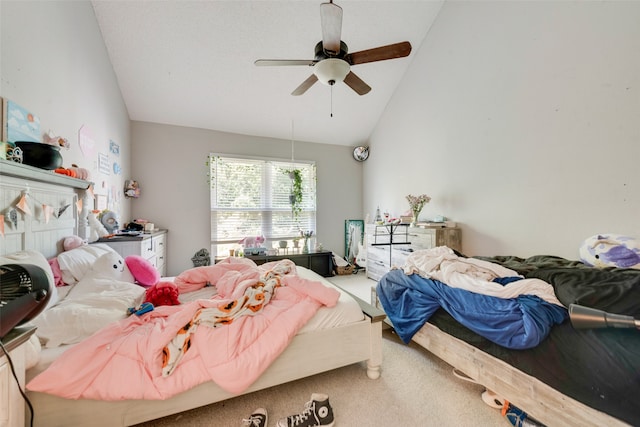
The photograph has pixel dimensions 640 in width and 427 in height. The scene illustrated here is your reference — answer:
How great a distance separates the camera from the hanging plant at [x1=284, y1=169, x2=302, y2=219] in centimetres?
451

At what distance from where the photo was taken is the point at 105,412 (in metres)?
1.08

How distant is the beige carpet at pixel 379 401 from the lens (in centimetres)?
128

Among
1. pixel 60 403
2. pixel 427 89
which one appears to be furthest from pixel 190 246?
pixel 427 89

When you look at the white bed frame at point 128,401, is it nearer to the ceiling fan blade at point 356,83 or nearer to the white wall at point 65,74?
the white wall at point 65,74

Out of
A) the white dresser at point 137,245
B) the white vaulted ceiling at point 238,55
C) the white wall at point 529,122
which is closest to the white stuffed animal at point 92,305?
the white dresser at point 137,245

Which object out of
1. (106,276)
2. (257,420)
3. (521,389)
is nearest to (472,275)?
(521,389)

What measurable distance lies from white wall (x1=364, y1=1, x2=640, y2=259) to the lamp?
208 cm

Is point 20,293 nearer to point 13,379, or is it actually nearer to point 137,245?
point 13,379

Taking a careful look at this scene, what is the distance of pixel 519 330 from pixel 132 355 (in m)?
A: 1.89

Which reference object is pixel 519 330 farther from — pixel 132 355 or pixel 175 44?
pixel 175 44

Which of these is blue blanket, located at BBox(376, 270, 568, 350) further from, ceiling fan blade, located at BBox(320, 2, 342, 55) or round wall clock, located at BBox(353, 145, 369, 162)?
round wall clock, located at BBox(353, 145, 369, 162)

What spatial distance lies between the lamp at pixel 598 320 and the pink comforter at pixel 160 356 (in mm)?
1150

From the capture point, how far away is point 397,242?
367 cm

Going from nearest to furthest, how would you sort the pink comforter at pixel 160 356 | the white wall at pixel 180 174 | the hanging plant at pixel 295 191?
the pink comforter at pixel 160 356 < the white wall at pixel 180 174 < the hanging plant at pixel 295 191
